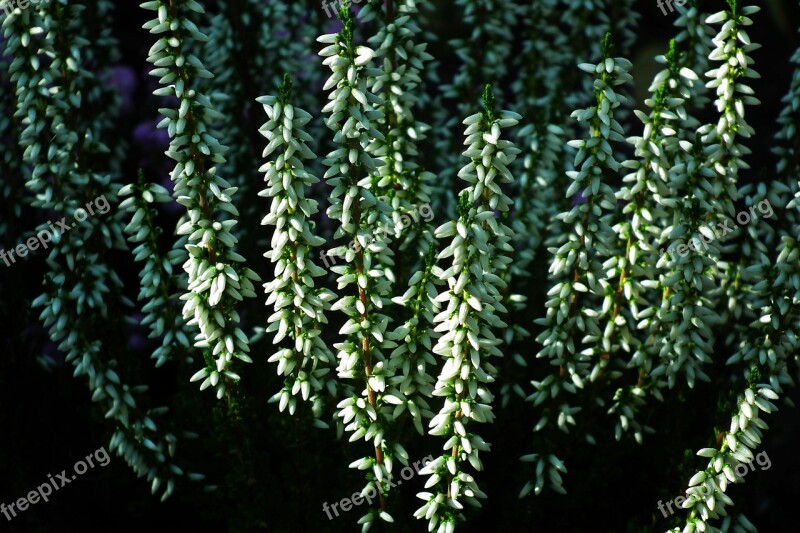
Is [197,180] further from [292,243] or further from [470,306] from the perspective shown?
[470,306]

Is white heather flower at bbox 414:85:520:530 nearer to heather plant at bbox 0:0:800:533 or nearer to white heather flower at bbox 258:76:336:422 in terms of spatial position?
heather plant at bbox 0:0:800:533

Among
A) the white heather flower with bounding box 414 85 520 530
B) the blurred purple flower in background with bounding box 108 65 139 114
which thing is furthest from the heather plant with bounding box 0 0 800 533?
the blurred purple flower in background with bounding box 108 65 139 114

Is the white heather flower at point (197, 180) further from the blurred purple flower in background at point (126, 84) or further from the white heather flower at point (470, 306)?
the blurred purple flower in background at point (126, 84)

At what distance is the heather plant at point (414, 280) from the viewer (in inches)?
150

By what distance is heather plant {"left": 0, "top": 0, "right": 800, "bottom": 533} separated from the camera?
12.5 feet

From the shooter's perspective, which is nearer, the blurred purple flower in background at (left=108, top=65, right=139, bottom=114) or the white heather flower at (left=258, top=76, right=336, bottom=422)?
the white heather flower at (left=258, top=76, right=336, bottom=422)

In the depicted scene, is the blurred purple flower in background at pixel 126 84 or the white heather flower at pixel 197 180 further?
the blurred purple flower in background at pixel 126 84

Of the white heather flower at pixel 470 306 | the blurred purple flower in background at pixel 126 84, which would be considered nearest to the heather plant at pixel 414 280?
the white heather flower at pixel 470 306

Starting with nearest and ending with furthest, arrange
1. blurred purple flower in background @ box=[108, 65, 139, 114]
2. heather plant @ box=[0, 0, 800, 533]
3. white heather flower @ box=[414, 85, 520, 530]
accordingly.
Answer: white heather flower @ box=[414, 85, 520, 530], heather plant @ box=[0, 0, 800, 533], blurred purple flower in background @ box=[108, 65, 139, 114]

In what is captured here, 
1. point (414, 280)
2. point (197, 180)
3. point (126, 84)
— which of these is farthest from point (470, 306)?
point (126, 84)

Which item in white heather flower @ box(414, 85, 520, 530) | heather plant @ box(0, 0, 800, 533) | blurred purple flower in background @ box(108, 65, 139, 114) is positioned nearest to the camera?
white heather flower @ box(414, 85, 520, 530)

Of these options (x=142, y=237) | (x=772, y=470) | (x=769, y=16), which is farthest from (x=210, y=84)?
(x=769, y=16)

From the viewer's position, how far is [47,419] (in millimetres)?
5262

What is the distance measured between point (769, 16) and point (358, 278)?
28.4 feet
